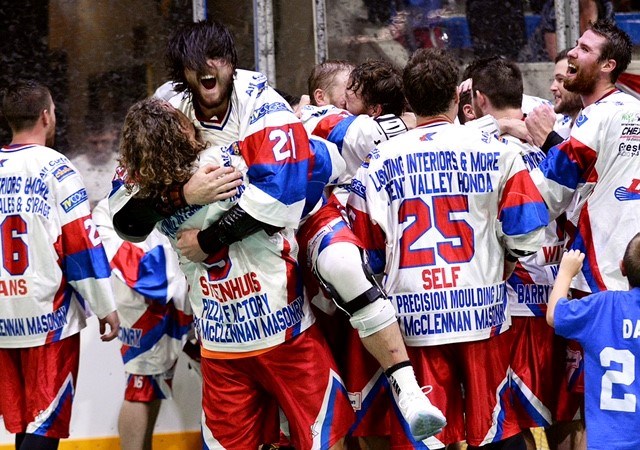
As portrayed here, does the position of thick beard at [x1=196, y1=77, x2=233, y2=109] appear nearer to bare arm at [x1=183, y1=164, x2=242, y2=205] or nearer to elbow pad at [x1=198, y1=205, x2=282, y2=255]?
bare arm at [x1=183, y1=164, x2=242, y2=205]

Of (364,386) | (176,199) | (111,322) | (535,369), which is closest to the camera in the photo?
(176,199)

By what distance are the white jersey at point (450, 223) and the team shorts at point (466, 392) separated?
0.06 m

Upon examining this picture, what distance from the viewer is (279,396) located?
2873 millimetres

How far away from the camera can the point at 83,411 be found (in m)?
4.46

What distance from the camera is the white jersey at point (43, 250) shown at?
3682 millimetres

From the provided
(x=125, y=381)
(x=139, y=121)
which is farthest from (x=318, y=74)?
(x=125, y=381)

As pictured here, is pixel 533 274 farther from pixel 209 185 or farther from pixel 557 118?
pixel 209 185

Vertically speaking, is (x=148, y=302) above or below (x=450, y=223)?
below

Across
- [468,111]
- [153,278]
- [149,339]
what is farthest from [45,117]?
[468,111]

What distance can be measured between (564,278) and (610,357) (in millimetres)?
262

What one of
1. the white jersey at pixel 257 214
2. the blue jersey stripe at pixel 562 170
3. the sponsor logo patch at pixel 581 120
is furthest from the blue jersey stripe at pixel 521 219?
the white jersey at pixel 257 214

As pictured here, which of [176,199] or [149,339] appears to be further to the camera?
[149,339]

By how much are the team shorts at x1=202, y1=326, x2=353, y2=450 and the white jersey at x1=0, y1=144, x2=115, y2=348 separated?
37.5 inches

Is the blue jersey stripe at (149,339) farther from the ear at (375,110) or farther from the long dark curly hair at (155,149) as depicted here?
the long dark curly hair at (155,149)
